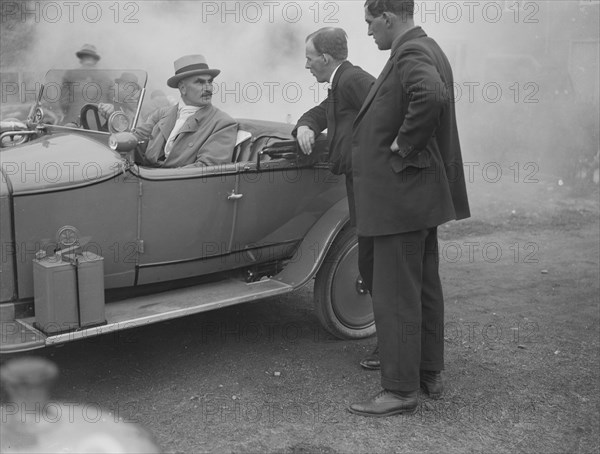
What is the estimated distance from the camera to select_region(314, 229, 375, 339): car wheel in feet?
14.8

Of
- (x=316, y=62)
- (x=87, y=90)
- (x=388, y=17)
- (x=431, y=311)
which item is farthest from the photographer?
(x=87, y=90)

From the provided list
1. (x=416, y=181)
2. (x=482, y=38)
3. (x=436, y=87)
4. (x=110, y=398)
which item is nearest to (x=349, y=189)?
(x=416, y=181)

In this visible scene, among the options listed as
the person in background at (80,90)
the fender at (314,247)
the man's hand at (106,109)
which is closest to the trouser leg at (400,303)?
the fender at (314,247)

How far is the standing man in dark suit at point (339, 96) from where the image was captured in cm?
393

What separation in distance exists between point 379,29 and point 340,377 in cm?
175

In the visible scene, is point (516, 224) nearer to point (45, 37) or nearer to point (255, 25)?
point (255, 25)

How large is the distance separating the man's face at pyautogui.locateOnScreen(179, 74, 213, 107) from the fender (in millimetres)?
963

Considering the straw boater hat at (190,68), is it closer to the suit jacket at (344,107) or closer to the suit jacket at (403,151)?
the suit jacket at (344,107)

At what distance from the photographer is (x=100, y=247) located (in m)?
3.72

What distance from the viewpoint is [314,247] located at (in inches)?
173

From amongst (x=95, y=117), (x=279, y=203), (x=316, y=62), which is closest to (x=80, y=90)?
(x=95, y=117)

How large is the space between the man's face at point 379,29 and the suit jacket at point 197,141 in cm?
114

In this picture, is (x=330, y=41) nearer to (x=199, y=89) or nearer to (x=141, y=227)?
(x=199, y=89)

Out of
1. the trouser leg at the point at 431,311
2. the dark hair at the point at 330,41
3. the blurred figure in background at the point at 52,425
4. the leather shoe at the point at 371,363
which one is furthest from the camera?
the leather shoe at the point at 371,363
